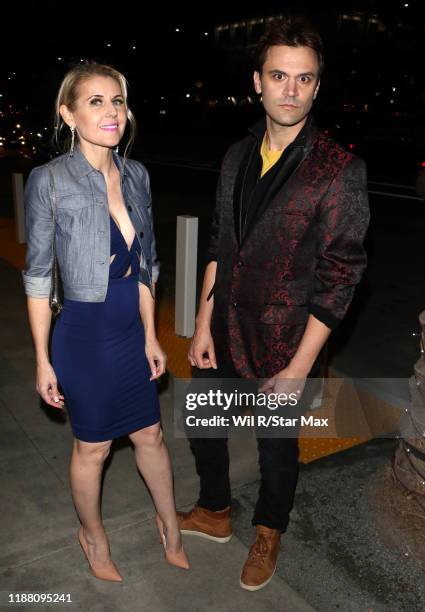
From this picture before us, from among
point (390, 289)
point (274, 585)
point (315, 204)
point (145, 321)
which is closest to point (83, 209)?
point (145, 321)

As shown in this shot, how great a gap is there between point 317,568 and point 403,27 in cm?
5918

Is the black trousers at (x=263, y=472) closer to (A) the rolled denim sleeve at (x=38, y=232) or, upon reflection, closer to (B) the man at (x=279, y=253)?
(B) the man at (x=279, y=253)

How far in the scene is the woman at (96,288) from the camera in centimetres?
231

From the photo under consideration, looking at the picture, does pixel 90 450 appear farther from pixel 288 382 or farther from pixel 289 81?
pixel 289 81

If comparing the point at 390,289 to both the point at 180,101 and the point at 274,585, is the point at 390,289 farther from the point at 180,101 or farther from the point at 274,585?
the point at 180,101

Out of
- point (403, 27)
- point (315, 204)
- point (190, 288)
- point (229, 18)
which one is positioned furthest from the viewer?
point (229, 18)

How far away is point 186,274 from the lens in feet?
18.1

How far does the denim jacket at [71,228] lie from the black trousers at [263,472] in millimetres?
756

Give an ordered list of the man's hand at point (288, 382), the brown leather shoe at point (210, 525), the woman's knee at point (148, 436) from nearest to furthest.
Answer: the man's hand at point (288, 382) < the woman's knee at point (148, 436) < the brown leather shoe at point (210, 525)

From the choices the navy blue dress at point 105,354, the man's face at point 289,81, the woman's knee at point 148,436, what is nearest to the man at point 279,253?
the man's face at point 289,81

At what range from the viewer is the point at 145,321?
2709 millimetres

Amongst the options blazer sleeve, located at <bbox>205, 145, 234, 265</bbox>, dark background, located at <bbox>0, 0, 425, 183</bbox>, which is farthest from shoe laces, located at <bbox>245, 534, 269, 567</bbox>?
dark background, located at <bbox>0, 0, 425, 183</bbox>

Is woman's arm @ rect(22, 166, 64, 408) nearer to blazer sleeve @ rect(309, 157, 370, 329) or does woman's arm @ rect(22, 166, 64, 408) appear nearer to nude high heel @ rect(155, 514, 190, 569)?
nude high heel @ rect(155, 514, 190, 569)

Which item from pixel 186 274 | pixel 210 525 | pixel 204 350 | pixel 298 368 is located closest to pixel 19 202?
pixel 186 274
